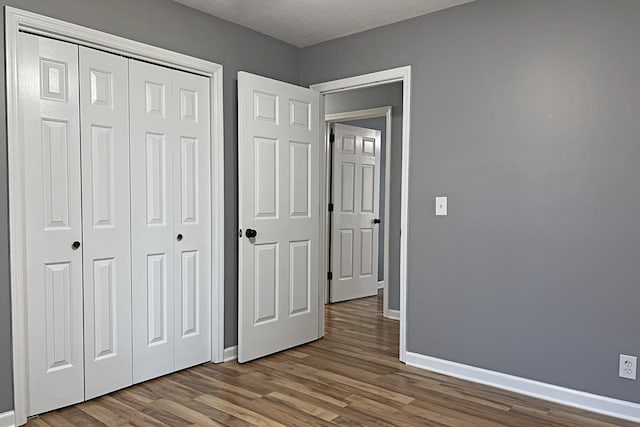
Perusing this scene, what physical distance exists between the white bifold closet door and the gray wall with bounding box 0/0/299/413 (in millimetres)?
173

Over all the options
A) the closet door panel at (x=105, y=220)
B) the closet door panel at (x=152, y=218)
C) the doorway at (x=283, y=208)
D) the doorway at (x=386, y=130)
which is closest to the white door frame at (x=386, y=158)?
the doorway at (x=386, y=130)

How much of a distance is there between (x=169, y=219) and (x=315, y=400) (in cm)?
148

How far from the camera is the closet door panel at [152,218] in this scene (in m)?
2.91

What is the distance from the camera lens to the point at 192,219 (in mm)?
3242

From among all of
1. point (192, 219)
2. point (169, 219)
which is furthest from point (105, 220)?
point (192, 219)

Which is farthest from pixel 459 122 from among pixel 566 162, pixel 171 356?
pixel 171 356

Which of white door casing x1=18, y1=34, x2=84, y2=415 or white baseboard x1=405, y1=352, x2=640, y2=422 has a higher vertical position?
white door casing x1=18, y1=34, x2=84, y2=415

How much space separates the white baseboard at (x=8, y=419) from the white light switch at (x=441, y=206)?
9.02ft

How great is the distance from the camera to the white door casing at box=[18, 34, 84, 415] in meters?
2.46

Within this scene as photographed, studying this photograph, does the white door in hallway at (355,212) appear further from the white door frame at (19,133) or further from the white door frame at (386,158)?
the white door frame at (19,133)

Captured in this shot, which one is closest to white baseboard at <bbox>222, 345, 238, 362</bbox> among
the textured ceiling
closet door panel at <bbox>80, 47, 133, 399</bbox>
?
closet door panel at <bbox>80, 47, 133, 399</bbox>

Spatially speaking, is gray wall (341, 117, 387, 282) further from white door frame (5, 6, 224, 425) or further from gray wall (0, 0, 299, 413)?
white door frame (5, 6, 224, 425)

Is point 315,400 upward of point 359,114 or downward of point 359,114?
downward

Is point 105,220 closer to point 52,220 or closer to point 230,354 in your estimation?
point 52,220
